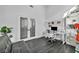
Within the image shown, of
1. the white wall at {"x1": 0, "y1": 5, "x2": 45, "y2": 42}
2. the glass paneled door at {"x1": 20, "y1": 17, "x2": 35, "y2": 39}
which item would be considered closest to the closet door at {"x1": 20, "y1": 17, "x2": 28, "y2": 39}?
the glass paneled door at {"x1": 20, "y1": 17, "x2": 35, "y2": 39}

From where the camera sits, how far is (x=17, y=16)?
125 inches

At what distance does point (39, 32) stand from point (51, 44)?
194cm

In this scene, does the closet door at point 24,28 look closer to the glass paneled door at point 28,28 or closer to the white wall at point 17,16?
the glass paneled door at point 28,28

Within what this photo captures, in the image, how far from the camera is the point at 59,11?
2570mm

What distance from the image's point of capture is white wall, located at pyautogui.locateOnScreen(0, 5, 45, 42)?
8.32 ft

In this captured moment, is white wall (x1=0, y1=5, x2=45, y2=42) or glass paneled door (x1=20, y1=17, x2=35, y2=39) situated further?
glass paneled door (x1=20, y1=17, x2=35, y2=39)

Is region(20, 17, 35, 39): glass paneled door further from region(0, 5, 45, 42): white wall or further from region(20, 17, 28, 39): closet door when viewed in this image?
region(0, 5, 45, 42): white wall

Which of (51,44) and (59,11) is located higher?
(59,11)

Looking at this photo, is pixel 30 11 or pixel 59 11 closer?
pixel 59 11

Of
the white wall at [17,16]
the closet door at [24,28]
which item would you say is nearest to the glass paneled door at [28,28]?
the closet door at [24,28]

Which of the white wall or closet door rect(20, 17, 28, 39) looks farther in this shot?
closet door rect(20, 17, 28, 39)
